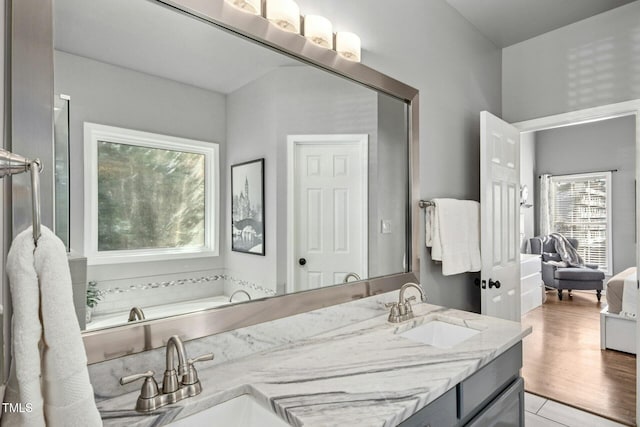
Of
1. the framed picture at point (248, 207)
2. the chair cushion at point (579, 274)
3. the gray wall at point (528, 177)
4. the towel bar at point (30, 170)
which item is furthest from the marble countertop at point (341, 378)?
the gray wall at point (528, 177)

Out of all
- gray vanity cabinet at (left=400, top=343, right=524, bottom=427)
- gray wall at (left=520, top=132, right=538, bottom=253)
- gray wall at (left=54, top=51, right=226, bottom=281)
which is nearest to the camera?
gray wall at (left=54, top=51, right=226, bottom=281)

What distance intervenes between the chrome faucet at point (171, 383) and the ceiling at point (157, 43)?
30.7 inches

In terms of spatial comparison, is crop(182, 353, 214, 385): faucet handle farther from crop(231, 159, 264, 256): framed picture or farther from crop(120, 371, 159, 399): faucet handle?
crop(231, 159, 264, 256): framed picture

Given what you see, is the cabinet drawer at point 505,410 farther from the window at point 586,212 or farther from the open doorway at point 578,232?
the window at point 586,212

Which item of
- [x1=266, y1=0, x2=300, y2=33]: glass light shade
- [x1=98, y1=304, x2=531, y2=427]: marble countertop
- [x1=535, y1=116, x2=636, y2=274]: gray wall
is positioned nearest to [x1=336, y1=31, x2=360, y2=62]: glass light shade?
[x1=266, y1=0, x2=300, y2=33]: glass light shade

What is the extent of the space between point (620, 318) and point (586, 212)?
10.8ft

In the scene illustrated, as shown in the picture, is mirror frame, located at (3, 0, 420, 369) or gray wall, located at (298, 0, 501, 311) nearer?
mirror frame, located at (3, 0, 420, 369)

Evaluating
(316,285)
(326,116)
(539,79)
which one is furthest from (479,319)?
(539,79)

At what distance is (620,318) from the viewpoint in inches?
130

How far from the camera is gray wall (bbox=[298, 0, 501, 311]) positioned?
5.88 feet

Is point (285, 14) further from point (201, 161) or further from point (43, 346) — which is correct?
point (43, 346)

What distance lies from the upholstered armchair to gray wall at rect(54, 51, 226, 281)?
5.73 meters

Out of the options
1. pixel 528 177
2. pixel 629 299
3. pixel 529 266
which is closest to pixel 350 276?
pixel 629 299

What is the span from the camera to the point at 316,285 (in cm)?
149
